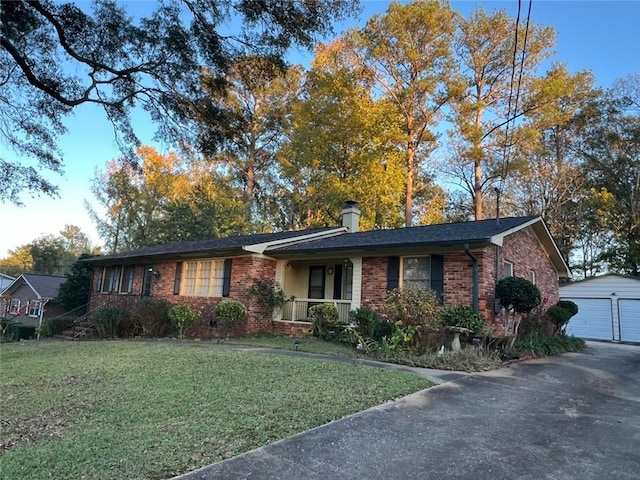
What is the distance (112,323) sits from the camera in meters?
14.6

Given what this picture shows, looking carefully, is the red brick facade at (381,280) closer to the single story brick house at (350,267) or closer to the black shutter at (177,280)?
the single story brick house at (350,267)

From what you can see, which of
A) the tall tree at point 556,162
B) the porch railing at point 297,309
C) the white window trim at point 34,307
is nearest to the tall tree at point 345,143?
the tall tree at point 556,162

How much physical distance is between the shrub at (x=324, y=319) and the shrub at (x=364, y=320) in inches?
30.7

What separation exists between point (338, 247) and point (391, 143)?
11904 mm

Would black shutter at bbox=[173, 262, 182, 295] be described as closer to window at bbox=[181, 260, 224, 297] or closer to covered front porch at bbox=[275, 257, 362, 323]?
window at bbox=[181, 260, 224, 297]

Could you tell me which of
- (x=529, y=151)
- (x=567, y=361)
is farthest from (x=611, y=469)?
(x=529, y=151)

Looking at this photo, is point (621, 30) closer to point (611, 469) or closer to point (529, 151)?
point (611, 469)

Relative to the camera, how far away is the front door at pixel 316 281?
49.8 ft

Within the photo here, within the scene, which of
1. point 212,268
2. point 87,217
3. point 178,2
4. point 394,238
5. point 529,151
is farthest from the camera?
point 87,217

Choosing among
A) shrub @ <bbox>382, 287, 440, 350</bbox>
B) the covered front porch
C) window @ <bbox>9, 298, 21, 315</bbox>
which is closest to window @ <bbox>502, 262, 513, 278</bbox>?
shrub @ <bbox>382, 287, 440, 350</bbox>

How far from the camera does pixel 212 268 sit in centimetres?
1500

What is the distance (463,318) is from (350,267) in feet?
17.8

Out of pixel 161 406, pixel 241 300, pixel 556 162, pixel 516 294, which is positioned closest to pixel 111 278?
pixel 241 300

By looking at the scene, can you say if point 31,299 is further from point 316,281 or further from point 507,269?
point 507,269
